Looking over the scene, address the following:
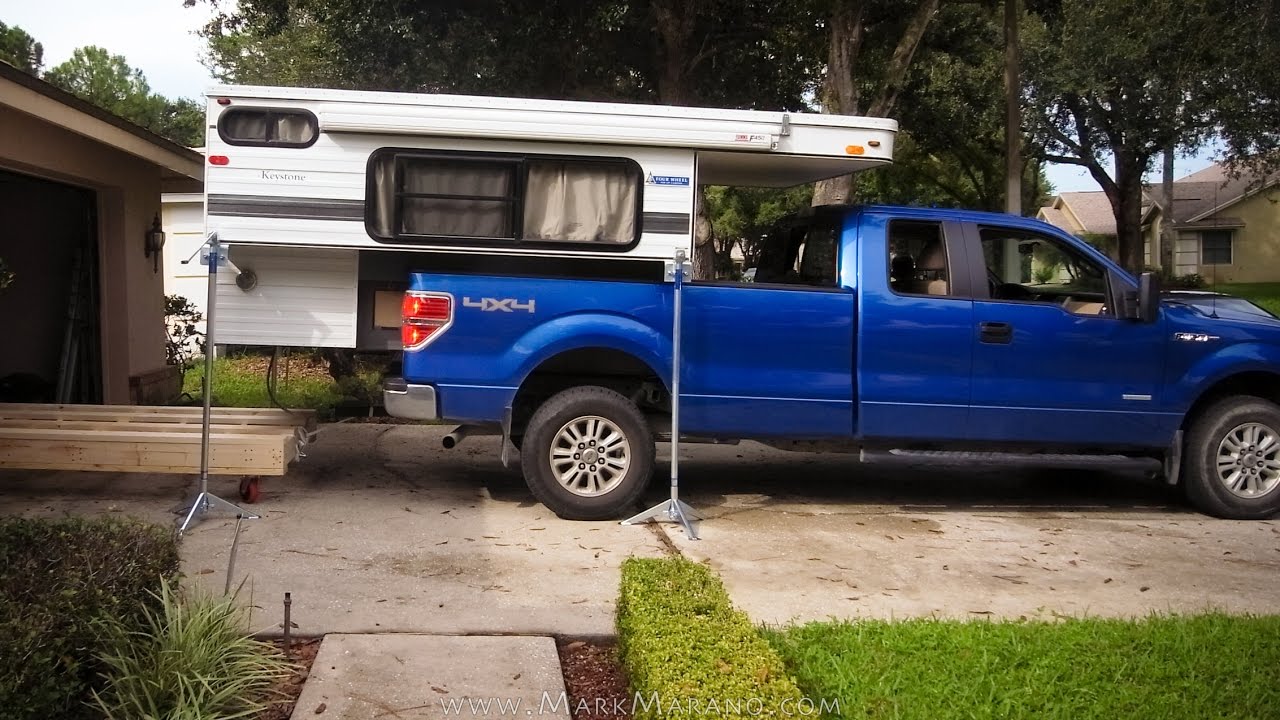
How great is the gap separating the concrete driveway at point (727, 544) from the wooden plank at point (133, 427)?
498 millimetres

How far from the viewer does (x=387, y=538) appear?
7.11m

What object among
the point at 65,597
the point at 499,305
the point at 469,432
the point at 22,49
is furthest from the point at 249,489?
the point at 22,49

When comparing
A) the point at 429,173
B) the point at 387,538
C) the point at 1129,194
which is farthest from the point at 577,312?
the point at 1129,194

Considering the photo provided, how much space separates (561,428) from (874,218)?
2.61 m

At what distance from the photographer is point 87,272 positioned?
423 inches

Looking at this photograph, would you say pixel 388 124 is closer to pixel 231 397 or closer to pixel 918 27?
pixel 231 397

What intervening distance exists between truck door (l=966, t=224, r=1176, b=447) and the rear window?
178 inches

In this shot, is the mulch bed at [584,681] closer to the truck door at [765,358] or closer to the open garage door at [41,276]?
the truck door at [765,358]

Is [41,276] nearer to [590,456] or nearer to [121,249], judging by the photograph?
[121,249]

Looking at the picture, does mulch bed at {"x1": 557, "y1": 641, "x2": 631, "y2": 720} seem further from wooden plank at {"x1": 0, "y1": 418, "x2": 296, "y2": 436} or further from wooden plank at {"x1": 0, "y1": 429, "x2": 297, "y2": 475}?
wooden plank at {"x1": 0, "y1": 418, "x2": 296, "y2": 436}

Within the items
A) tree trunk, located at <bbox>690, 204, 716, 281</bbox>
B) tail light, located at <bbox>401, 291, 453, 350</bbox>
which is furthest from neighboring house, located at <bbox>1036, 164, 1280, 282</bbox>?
tail light, located at <bbox>401, 291, 453, 350</bbox>

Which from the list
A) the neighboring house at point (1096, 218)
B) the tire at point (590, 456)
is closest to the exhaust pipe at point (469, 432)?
the tire at point (590, 456)

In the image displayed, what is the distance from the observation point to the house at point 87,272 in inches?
399

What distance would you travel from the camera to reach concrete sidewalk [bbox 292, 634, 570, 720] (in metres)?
4.31
